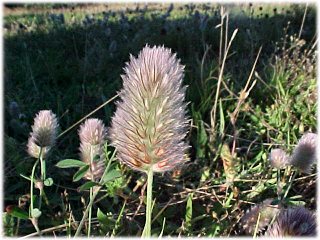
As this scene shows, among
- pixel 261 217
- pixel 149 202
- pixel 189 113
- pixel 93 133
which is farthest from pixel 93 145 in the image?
pixel 189 113

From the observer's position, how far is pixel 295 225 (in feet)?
2.69

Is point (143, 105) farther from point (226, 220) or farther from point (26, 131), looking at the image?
point (26, 131)

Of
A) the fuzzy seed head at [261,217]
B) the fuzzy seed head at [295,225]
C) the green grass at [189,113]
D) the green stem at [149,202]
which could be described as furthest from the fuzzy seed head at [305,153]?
the green stem at [149,202]

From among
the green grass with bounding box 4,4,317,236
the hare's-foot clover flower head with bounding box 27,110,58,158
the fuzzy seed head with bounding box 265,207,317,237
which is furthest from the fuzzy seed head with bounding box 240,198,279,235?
the hare's-foot clover flower head with bounding box 27,110,58,158

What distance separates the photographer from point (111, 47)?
10.3 feet

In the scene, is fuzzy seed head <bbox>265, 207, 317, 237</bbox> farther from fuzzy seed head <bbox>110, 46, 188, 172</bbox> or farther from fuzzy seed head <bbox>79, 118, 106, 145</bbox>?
fuzzy seed head <bbox>79, 118, 106, 145</bbox>

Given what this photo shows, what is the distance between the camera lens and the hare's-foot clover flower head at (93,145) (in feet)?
3.75

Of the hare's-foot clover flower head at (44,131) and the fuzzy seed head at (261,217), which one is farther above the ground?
the hare's-foot clover flower head at (44,131)

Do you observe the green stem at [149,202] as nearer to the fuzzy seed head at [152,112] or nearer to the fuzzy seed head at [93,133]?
the fuzzy seed head at [152,112]

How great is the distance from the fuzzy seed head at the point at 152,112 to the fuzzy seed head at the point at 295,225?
0.20 metres

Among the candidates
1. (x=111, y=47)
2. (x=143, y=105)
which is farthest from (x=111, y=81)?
(x=143, y=105)

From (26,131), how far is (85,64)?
66cm

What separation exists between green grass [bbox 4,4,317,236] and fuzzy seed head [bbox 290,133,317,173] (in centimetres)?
28

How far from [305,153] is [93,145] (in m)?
0.54
